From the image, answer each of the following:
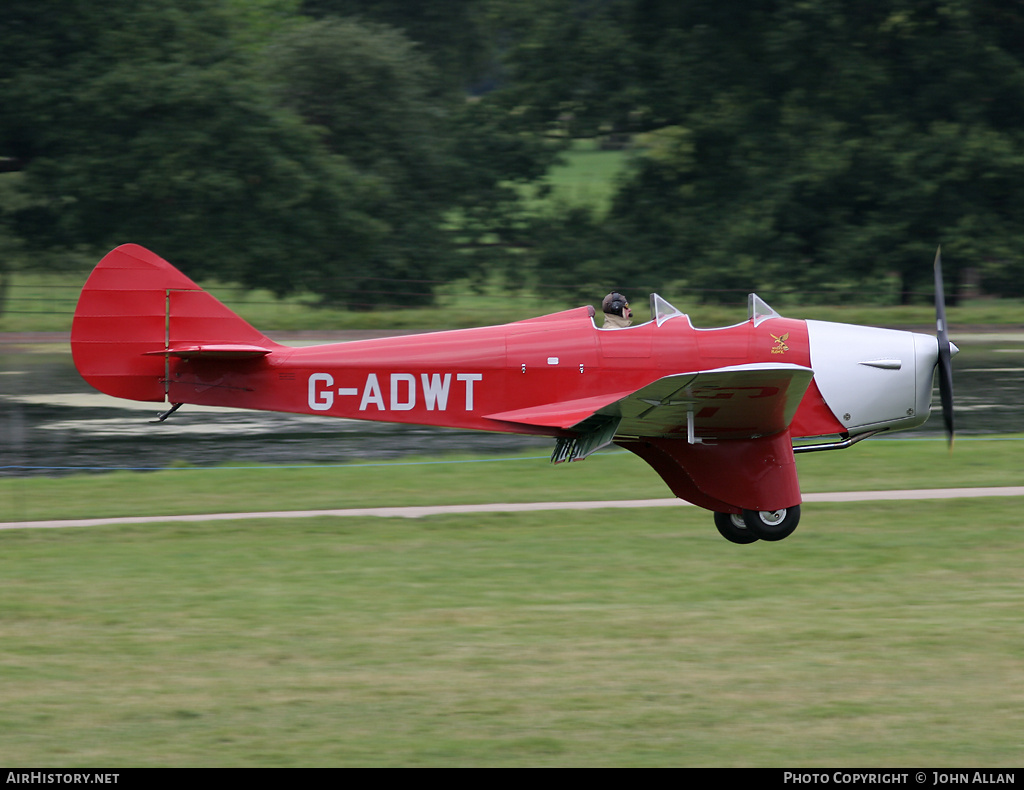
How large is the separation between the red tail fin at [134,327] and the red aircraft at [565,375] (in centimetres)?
1

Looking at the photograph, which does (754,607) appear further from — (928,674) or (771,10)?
(771,10)

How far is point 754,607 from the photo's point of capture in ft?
31.6

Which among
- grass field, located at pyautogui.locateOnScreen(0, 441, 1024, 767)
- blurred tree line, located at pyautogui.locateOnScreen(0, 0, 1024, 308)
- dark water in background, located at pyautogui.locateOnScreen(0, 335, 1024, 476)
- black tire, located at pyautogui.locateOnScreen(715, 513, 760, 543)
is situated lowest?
grass field, located at pyautogui.locateOnScreen(0, 441, 1024, 767)

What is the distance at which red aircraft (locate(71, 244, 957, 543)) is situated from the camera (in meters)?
10.9

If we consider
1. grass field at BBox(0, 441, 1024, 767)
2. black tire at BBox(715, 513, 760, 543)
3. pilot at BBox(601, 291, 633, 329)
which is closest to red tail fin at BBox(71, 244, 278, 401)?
grass field at BBox(0, 441, 1024, 767)

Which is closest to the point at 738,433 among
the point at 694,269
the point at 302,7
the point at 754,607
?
the point at 754,607

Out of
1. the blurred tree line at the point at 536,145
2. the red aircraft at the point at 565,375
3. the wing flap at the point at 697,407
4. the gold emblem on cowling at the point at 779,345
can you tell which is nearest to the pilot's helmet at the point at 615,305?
the red aircraft at the point at 565,375

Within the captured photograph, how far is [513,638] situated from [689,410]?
8.88 ft

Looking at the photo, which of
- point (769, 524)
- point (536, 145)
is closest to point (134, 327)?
point (769, 524)

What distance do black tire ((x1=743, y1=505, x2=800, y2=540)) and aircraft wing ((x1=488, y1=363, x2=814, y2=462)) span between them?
0.86m

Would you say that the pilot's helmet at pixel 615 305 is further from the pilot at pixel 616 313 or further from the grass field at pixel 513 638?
the grass field at pixel 513 638

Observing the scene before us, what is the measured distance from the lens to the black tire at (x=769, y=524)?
1120 cm

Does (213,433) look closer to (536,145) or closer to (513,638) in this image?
(513,638)

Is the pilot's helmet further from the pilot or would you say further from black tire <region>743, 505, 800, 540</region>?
black tire <region>743, 505, 800, 540</region>
